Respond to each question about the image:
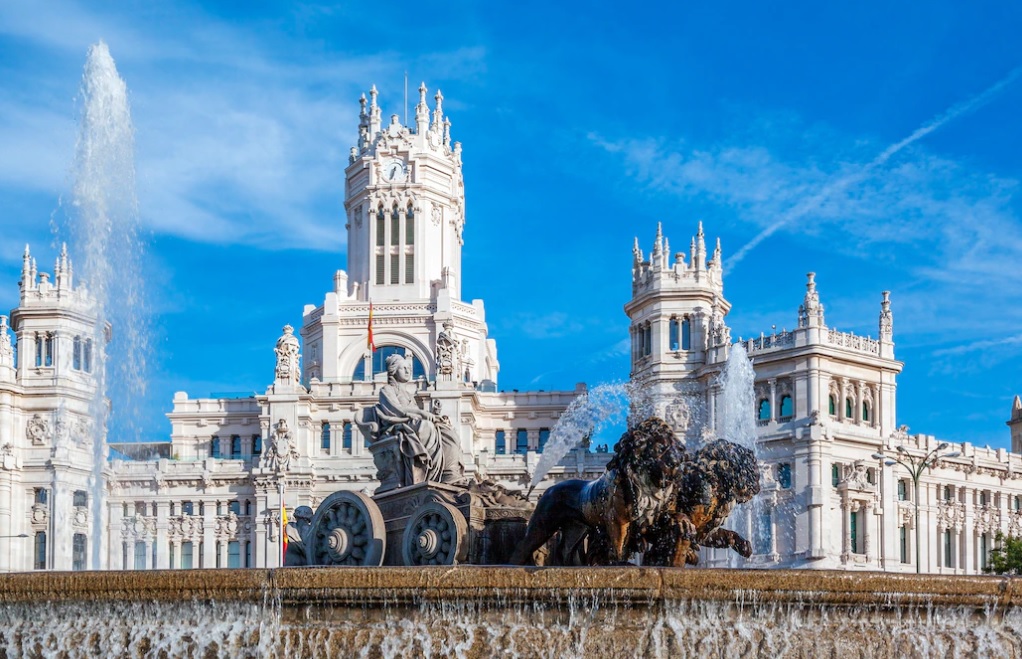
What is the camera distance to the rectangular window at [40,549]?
295 ft

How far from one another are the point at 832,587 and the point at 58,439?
266 feet

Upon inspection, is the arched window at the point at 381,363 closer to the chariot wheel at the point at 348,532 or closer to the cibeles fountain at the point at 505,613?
the chariot wheel at the point at 348,532

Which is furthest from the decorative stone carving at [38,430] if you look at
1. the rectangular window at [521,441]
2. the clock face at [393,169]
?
the clock face at [393,169]

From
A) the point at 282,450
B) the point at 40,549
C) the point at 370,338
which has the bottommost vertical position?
the point at 40,549

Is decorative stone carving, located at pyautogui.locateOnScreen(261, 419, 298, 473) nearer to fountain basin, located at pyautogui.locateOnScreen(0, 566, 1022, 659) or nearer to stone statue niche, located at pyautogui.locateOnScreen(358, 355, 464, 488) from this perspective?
stone statue niche, located at pyautogui.locateOnScreen(358, 355, 464, 488)

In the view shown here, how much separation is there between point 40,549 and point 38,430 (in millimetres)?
7219

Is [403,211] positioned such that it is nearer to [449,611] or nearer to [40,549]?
[40,549]

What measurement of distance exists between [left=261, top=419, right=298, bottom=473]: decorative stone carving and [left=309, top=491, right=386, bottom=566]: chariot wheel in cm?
6542

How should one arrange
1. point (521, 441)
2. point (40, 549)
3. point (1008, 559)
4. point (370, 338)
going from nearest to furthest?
point (1008, 559)
point (40, 549)
point (521, 441)
point (370, 338)

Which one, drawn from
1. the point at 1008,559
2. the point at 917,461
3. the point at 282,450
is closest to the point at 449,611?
the point at 1008,559

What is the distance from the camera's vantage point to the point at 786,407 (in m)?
82.4

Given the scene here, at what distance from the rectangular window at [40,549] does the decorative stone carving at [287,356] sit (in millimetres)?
15147

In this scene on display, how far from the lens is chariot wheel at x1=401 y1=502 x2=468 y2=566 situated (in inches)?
886

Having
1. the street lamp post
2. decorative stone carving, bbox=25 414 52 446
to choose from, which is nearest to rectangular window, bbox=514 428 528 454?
the street lamp post
